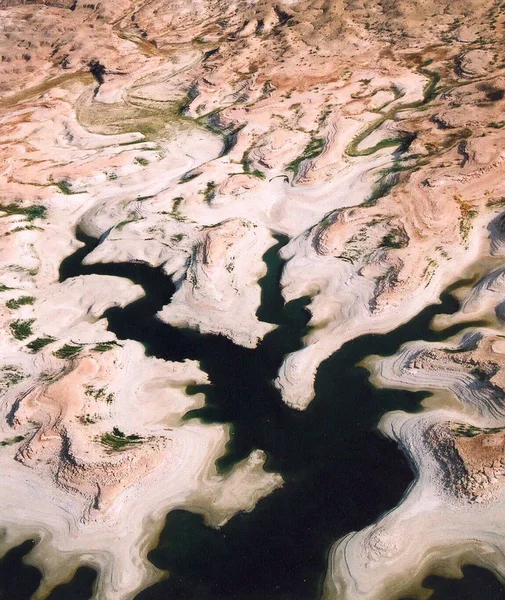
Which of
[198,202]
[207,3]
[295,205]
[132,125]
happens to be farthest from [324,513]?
[207,3]

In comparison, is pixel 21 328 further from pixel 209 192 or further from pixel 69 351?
pixel 209 192

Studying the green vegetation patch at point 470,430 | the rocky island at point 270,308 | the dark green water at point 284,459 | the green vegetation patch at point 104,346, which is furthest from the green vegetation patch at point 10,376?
the green vegetation patch at point 470,430

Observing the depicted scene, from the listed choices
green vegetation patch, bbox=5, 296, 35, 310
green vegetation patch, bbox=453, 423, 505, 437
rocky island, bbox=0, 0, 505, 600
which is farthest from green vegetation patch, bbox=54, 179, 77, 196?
green vegetation patch, bbox=453, 423, 505, 437

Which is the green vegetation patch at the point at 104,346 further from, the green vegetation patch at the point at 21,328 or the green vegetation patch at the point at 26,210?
the green vegetation patch at the point at 26,210

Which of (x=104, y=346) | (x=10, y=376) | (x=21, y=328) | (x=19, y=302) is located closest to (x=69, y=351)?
(x=104, y=346)

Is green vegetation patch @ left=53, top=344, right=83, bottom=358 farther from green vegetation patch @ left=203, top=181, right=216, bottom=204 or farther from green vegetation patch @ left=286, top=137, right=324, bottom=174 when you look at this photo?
green vegetation patch @ left=286, top=137, right=324, bottom=174

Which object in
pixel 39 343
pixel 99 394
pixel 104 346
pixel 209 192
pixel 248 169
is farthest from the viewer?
pixel 248 169

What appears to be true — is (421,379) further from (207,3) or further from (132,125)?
(207,3)
